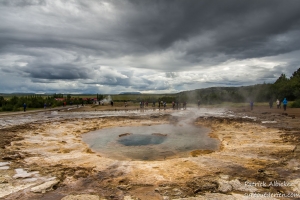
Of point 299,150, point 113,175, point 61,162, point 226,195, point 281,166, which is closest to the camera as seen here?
point 226,195

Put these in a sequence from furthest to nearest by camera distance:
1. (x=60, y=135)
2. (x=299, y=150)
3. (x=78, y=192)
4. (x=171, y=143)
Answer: (x=60, y=135) → (x=171, y=143) → (x=299, y=150) → (x=78, y=192)

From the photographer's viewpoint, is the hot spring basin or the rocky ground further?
the hot spring basin

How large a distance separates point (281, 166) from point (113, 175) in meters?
5.21

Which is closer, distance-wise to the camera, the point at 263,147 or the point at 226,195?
the point at 226,195

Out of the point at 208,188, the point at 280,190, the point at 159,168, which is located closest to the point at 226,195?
the point at 208,188

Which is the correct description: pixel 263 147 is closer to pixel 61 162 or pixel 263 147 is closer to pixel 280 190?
pixel 280 190

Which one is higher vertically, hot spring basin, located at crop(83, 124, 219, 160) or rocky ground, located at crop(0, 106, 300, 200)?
rocky ground, located at crop(0, 106, 300, 200)

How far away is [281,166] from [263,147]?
2649mm

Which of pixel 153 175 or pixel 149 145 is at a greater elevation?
pixel 153 175

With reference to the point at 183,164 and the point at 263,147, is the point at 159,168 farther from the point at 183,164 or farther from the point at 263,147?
the point at 263,147

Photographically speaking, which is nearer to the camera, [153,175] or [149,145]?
[153,175]

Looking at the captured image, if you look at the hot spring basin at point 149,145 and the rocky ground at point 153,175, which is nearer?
the rocky ground at point 153,175

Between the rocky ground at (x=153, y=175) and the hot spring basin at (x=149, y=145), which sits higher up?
the rocky ground at (x=153, y=175)

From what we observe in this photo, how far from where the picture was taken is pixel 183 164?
23.8 feet
